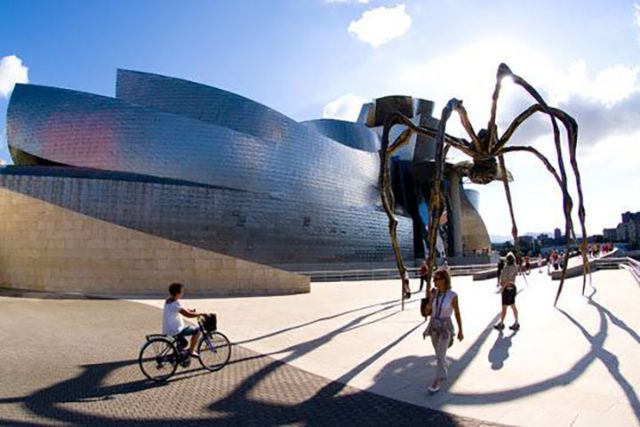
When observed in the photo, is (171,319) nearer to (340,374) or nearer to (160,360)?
(160,360)

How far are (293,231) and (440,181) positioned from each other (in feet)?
81.4

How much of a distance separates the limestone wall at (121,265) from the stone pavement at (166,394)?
25.6 ft

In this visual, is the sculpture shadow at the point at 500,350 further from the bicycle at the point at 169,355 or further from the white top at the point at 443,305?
the bicycle at the point at 169,355

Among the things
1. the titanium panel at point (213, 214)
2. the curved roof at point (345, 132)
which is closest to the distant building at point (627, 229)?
the curved roof at point (345, 132)

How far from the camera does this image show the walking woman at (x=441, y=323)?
15.8 feet

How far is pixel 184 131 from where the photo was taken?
27.6 m

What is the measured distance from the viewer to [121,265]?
617 inches

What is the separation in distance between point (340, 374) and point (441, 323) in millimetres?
1515

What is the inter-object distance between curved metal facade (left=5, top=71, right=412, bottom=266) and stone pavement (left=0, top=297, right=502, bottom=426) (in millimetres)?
17728

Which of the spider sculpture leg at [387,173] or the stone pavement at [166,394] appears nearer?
the stone pavement at [166,394]

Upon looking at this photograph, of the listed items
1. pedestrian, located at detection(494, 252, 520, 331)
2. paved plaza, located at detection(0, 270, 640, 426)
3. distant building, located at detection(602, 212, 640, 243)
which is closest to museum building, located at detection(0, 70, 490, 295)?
paved plaza, located at detection(0, 270, 640, 426)

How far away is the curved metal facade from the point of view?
2489 centimetres

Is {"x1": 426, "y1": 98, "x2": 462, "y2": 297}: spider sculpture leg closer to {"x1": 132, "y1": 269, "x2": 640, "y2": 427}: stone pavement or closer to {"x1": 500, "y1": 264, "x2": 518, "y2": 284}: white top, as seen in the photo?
{"x1": 132, "y1": 269, "x2": 640, "y2": 427}: stone pavement

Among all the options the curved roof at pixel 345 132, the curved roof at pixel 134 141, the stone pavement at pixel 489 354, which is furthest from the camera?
the curved roof at pixel 345 132
